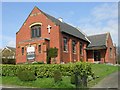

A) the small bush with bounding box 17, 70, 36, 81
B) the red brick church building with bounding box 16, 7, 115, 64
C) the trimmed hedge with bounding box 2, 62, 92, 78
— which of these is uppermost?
the red brick church building with bounding box 16, 7, 115, 64

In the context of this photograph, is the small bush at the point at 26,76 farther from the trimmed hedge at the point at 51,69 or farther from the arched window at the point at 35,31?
the arched window at the point at 35,31

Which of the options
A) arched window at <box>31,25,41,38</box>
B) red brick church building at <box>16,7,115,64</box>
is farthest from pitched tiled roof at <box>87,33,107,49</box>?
arched window at <box>31,25,41,38</box>

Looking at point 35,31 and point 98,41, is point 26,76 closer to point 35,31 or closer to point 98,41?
point 35,31

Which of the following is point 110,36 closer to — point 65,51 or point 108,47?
point 108,47

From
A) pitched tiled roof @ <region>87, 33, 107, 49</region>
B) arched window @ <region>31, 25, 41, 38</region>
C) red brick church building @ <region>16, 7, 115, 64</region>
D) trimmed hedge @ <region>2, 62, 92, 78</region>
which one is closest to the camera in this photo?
trimmed hedge @ <region>2, 62, 92, 78</region>

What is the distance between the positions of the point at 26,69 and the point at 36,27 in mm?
16338

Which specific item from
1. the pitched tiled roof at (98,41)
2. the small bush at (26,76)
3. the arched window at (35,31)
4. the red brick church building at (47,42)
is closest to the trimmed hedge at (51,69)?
the small bush at (26,76)

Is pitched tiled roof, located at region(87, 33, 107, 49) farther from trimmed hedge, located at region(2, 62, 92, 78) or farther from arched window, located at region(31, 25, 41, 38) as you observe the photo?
trimmed hedge, located at region(2, 62, 92, 78)

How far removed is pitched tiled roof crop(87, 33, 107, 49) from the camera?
45.4 m

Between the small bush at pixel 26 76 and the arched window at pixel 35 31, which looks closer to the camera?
the small bush at pixel 26 76

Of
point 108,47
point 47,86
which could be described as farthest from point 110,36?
point 47,86

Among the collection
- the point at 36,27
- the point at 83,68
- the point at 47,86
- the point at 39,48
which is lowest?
the point at 47,86

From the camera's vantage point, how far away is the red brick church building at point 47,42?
37281 millimetres

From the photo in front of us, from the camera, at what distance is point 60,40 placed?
3738cm
